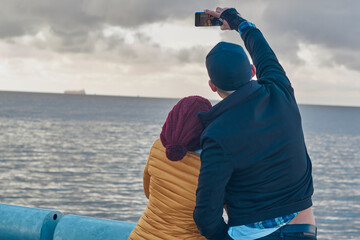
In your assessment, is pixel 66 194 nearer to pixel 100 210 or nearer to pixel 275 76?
pixel 100 210

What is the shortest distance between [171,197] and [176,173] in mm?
129

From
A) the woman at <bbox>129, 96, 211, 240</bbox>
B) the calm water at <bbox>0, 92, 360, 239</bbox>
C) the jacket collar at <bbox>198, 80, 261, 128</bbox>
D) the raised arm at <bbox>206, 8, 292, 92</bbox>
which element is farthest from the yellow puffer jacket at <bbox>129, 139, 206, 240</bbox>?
the calm water at <bbox>0, 92, 360, 239</bbox>

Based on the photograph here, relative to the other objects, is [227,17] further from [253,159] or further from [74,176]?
[74,176]

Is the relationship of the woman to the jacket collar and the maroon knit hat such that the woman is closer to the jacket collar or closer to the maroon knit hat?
the maroon knit hat

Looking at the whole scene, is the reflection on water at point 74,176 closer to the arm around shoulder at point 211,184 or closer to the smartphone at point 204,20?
the smartphone at point 204,20

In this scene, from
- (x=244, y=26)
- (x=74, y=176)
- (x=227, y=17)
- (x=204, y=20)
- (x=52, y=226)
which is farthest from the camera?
(x=74, y=176)

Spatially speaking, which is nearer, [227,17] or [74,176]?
[227,17]

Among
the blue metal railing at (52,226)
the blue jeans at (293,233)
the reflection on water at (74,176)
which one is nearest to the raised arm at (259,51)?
the blue jeans at (293,233)

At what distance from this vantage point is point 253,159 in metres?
1.72

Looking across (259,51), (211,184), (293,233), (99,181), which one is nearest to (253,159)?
(211,184)

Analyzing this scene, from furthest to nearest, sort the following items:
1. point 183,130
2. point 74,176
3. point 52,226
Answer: point 74,176
point 52,226
point 183,130

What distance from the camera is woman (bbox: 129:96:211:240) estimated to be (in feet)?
6.66

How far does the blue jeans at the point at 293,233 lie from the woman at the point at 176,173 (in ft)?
1.46

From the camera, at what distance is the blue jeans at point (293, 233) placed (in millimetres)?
1802
